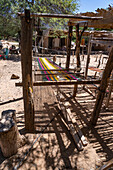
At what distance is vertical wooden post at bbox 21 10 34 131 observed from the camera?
211 centimetres

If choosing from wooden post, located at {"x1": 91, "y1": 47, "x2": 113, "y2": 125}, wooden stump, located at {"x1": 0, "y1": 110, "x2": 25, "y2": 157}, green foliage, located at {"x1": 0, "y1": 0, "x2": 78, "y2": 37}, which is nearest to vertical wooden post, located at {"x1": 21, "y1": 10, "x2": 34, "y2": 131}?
wooden stump, located at {"x1": 0, "y1": 110, "x2": 25, "y2": 157}

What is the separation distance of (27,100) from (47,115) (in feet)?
4.59

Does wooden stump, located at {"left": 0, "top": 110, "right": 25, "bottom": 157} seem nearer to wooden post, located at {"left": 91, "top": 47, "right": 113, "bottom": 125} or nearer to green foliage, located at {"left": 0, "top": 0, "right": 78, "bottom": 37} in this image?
wooden post, located at {"left": 91, "top": 47, "right": 113, "bottom": 125}

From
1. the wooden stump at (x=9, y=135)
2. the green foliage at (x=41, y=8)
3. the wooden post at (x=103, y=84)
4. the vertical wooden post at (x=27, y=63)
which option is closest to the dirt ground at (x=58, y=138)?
the wooden stump at (x=9, y=135)

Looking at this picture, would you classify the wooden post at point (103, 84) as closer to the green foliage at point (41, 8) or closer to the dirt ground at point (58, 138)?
the dirt ground at point (58, 138)

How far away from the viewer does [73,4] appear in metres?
9.99

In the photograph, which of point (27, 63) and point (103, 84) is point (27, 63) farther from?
point (103, 84)

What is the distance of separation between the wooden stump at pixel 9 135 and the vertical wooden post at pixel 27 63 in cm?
44

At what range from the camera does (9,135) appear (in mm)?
2146

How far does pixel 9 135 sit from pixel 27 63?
53.4 inches

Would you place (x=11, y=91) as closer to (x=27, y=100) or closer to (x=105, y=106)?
(x=27, y=100)

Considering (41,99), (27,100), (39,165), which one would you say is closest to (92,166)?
(39,165)

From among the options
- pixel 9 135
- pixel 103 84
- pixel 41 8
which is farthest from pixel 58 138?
pixel 41 8

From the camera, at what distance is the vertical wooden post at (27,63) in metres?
2.11
